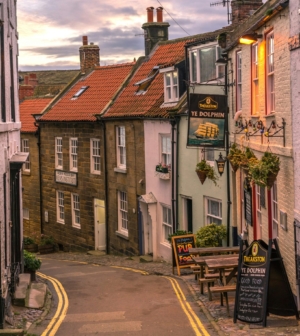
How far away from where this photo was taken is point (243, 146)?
17812 mm

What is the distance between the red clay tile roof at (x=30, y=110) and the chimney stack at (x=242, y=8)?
17.0m

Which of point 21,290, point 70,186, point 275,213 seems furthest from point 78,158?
point 275,213

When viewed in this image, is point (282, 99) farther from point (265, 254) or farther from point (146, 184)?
point (146, 184)

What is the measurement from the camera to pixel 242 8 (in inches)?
848

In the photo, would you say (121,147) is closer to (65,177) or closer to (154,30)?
(65,177)

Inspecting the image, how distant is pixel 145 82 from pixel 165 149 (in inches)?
206

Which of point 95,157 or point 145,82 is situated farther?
point 95,157

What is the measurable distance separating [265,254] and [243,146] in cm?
567

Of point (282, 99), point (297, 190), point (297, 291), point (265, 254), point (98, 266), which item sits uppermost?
point (282, 99)

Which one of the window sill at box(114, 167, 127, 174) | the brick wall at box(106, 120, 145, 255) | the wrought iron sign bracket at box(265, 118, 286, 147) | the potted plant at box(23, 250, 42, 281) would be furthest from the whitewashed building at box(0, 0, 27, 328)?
the window sill at box(114, 167, 127, 174)

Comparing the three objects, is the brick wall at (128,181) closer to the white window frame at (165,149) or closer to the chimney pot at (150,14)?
the white window frame at (165,149)

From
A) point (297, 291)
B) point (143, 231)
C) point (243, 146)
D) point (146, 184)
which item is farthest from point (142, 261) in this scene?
point (297, 291)

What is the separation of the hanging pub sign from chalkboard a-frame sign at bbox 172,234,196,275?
348cm

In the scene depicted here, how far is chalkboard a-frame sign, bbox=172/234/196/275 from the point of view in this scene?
20.0 metres
